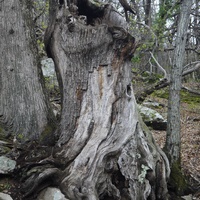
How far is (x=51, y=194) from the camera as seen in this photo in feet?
10.6

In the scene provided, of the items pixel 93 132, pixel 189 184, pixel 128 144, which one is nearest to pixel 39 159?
pixel 93 132

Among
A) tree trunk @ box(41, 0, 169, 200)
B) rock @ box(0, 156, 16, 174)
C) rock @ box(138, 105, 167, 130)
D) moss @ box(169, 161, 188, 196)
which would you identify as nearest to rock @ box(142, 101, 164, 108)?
rock @ box(138, 105, 167, 130)

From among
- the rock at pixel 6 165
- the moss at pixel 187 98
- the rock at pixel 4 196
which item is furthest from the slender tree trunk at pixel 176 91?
the moss at pixel 187 98

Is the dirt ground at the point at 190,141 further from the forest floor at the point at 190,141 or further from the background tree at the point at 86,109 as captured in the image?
the background tree at the point at 86,109

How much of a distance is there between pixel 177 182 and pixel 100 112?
2117 millimetres

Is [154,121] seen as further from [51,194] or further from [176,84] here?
[51,194]

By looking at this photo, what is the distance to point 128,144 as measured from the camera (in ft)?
12.4

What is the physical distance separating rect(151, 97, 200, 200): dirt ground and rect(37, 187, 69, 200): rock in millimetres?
2835

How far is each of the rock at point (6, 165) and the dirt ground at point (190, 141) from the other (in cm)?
338

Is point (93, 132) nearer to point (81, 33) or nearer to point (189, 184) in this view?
point (81, 33)

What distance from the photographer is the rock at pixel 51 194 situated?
3164 mm

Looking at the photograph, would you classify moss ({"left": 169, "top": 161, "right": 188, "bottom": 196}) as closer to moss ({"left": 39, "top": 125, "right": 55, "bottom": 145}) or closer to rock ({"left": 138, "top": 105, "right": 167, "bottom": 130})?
moss ({"left": 39, "top": 125, "right": 55, "bottom": 145})

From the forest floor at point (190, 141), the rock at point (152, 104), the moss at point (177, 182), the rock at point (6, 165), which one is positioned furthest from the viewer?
the rock at point (152, 104)

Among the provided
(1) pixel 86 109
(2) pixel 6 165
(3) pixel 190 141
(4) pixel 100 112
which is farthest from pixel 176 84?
(2) pixel 6 165
